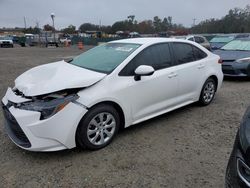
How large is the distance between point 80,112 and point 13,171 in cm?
107

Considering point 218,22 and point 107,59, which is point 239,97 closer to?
point 107,59

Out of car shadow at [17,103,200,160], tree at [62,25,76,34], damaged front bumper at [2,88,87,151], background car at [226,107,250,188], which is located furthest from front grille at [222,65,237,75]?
tree at [62,25,76,34]

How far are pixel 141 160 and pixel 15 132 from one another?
1670 millimetres

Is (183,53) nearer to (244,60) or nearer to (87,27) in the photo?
Result: (244,60)

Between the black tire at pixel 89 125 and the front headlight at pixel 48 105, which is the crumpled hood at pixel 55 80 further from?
the black tire at pixel 89 125

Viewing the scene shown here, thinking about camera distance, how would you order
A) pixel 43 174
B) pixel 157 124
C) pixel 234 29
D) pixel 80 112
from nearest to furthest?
pixel 43 174, pixel 80 112, pixel 157 124, pixel 234 29

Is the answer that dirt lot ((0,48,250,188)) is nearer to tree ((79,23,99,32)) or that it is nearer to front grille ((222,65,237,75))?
front grille ((222,65,237,75))

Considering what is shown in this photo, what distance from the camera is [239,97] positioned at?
6.20 meters

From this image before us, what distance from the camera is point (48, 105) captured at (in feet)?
10.3

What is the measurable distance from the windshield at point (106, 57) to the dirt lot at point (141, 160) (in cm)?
112

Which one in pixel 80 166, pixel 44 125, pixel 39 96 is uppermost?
pixel 39 96

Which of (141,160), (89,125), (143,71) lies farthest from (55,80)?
(141,160)

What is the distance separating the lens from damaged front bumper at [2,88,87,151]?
307 centimetres

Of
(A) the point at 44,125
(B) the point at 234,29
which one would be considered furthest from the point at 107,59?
(B) the point at 234,29
